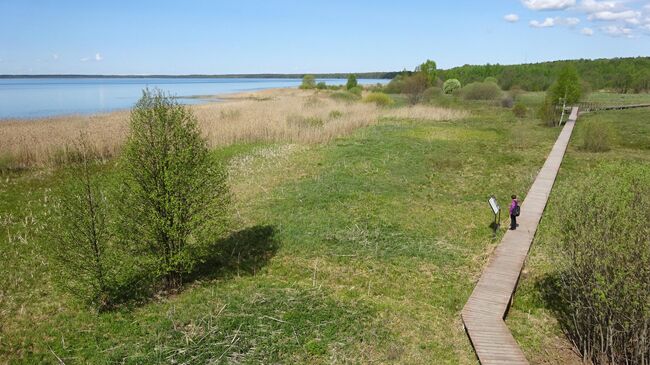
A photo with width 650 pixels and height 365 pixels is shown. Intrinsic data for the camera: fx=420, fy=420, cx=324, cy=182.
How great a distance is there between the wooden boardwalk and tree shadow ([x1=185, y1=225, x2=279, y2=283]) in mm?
6236

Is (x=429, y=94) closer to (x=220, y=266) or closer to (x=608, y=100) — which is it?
(x=608, y=100)

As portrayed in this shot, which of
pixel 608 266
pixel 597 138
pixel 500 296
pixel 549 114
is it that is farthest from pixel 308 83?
A: pixel 608 266

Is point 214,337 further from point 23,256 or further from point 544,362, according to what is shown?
point 23,256

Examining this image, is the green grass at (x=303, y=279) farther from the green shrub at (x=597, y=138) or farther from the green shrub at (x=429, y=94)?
the green shrub at (x=429, y=94)

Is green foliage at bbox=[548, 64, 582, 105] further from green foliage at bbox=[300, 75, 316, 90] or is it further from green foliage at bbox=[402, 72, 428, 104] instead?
green foliage at bbox=[300, 75, 316, 90]

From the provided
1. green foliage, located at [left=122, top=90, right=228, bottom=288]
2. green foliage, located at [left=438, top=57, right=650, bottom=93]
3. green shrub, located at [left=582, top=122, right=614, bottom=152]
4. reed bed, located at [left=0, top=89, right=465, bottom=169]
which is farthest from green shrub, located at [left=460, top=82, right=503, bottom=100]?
green foliage, located at [left=122, top=90, right=228, bottom=288]

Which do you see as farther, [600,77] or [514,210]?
[600,77]

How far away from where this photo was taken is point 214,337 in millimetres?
8859

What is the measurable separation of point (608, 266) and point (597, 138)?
994 inches

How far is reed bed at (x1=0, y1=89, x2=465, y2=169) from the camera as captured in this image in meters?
24.7

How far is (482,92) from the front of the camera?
245 feet

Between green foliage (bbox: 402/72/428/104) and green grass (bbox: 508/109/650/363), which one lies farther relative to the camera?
green foliage (bbox: 402/72/428/104)

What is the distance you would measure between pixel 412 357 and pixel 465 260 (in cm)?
531

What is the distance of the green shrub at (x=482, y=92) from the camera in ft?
242
